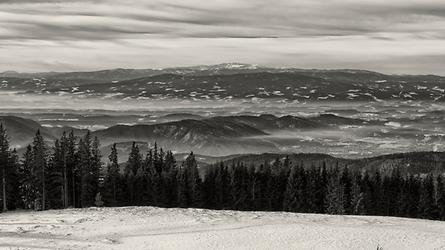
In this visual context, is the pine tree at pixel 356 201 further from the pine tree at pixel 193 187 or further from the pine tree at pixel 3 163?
the pine tree at pixel 3 163

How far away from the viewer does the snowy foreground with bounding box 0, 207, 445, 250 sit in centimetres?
5488

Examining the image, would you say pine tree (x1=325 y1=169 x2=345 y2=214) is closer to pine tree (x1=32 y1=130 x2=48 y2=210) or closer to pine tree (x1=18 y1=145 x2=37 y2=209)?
pine tree (x1=32 y1=130 x2=48 y2=210)

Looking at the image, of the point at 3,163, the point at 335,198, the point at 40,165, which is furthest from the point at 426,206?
the point at 3,163

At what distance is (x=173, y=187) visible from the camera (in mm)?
116312

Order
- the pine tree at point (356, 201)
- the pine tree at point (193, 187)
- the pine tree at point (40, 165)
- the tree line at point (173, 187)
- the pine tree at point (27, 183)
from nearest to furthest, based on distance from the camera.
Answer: the pine tree at point (40, 165) → the pine tree at point (27, 183) → the tree line at point (173, 187) → the pine tree at point (193, 187) → the pine tree at point (356, 201)

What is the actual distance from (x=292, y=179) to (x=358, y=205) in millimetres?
14866

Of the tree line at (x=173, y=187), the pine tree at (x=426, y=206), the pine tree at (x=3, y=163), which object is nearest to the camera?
the pine tree at (x=3, y=163)

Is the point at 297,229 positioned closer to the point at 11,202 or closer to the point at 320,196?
the point at 11,202

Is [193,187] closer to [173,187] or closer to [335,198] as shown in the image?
[173,187]

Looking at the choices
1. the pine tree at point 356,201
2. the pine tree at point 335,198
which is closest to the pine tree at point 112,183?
the pine tree at point 335,198

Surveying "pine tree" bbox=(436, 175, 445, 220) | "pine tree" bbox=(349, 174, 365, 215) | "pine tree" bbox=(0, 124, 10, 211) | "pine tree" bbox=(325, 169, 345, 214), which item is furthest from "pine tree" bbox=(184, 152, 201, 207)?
"pine tree" bbox=(436, 175, 445, 220)

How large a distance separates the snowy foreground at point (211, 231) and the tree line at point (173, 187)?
1013 inches

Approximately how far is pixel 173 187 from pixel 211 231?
5674 cm

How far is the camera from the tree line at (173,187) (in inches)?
3863
